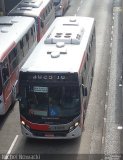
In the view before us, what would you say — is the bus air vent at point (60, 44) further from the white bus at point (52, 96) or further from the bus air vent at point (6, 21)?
the bus air vent at point (6, 21)

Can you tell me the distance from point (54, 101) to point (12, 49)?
16.1 feet

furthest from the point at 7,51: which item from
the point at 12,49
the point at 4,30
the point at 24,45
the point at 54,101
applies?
the point at 54,101

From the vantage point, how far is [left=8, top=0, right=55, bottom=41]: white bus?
84.9 feet

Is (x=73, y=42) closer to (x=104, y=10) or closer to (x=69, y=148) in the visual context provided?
(x=69, y=148)

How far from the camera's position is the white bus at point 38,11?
25.9 metres

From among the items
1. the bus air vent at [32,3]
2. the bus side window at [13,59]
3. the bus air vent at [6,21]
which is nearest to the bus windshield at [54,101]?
the bus side window at [13,59]

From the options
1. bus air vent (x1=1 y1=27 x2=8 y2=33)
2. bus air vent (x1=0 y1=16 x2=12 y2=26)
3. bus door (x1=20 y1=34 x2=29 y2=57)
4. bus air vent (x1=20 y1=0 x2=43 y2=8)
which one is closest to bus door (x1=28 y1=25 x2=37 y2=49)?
bus door (x1=20 y1=34 x2=29 y2=57)

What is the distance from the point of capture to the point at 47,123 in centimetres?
1555

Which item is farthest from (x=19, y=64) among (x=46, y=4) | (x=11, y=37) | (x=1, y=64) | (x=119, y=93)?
(x=46, y=4)

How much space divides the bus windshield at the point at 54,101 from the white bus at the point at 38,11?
11.2 metres

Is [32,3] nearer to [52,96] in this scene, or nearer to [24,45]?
[24,45]

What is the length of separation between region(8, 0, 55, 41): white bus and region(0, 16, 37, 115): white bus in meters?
2.07

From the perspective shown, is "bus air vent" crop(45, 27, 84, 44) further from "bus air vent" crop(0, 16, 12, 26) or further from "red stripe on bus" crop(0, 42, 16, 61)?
"bus air vent" crop(0, 16, 12, 26)

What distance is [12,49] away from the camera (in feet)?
62.7
